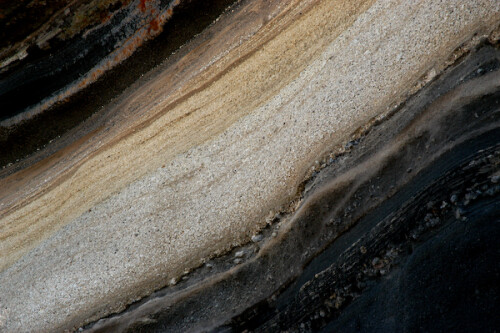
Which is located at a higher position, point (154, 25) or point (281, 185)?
point (154, 25)

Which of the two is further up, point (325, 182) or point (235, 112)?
point (235, 112)

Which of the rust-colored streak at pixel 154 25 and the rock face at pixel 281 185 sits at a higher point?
the rust-colored streak at pixel 154 25

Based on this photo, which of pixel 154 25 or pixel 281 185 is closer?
pixel 281 185

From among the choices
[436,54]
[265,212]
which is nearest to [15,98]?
[265,212]

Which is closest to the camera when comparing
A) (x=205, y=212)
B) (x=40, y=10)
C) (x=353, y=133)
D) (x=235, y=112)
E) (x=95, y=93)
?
(x=353, y=133)

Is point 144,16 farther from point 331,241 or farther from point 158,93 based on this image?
point 331,241

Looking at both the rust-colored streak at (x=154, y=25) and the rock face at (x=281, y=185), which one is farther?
the rust-colored streak at (x=154, y=25)

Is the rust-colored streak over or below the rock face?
over

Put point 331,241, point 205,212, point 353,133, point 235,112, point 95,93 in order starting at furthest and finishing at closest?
point 95,93 < point 235,112 < point 205,212 < point 353,133 < point 331,241
